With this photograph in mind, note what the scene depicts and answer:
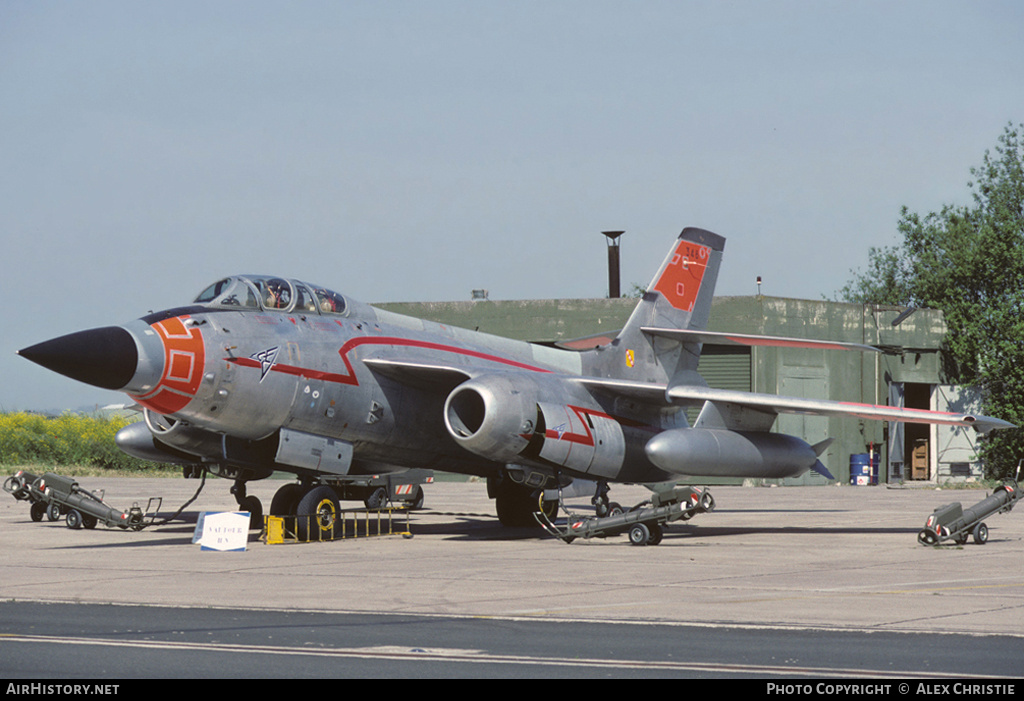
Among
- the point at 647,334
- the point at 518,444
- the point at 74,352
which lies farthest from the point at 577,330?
the point at 74,352

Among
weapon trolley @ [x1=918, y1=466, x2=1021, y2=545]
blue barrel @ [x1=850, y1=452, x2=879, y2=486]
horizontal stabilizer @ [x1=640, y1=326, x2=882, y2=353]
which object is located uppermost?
horizontal stabilizer @ [x1=640, y1=326, x2=882, y2=353]

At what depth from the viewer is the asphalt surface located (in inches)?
372

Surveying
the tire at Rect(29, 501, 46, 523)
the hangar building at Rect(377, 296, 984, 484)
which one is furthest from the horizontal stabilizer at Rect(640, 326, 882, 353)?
the hangar building at Rect(377, 296, 984, 484)

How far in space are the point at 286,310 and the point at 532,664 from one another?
1116cm

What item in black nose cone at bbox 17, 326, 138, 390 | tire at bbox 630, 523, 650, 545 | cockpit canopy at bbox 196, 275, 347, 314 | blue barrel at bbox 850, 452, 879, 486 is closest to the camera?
black nose cone at bbox 17, 326, 138, 390

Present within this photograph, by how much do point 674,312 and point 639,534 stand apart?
270 inches

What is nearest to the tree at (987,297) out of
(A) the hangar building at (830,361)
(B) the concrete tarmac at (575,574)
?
(A) the hangar building at (830,361)

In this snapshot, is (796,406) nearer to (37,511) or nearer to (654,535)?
(654,535)

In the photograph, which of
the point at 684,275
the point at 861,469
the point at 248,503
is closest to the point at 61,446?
the point at 248,503

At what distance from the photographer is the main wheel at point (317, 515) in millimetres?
18641

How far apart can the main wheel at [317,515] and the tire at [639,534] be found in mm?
4559

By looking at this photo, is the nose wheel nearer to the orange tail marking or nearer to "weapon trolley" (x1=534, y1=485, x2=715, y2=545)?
"weapon trolley" (x1=534, y1=485, x2=715, y2=545)

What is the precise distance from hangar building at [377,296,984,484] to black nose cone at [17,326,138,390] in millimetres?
27588

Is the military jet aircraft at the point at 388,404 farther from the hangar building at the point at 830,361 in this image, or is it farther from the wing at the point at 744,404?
the hangar building at the point at 830,361
